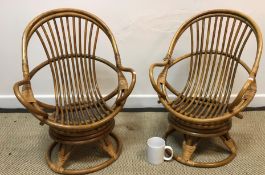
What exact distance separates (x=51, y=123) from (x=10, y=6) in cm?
96

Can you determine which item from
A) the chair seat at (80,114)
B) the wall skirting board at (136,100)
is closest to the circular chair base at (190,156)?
the chair seat at (80,114)

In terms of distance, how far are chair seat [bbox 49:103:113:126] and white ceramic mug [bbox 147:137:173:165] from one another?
316 mm

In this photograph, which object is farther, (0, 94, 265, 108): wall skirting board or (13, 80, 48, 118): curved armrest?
(0, 94, 265, 108): wall skirting board

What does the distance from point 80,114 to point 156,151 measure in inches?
18.8

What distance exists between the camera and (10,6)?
6.66 ft

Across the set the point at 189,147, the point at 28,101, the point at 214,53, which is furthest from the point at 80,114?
the point at 214,53

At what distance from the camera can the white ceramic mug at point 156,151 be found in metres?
1.74

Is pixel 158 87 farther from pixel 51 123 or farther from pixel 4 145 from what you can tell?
pixel 4 145

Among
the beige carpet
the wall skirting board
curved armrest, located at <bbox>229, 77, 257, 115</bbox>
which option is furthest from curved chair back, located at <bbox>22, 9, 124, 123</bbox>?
curved armrest, located at <bbox>229, 77, 257, 115</bbox>

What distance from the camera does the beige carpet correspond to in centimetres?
176

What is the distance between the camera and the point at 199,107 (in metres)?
1.79

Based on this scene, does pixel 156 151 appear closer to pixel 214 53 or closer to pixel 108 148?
pixel 108 148

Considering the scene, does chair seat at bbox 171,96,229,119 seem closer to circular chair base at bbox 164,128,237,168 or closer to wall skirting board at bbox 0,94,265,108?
circular chair base at bbox 164,128,237,168

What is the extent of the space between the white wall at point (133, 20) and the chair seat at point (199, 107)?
18.5 inches
